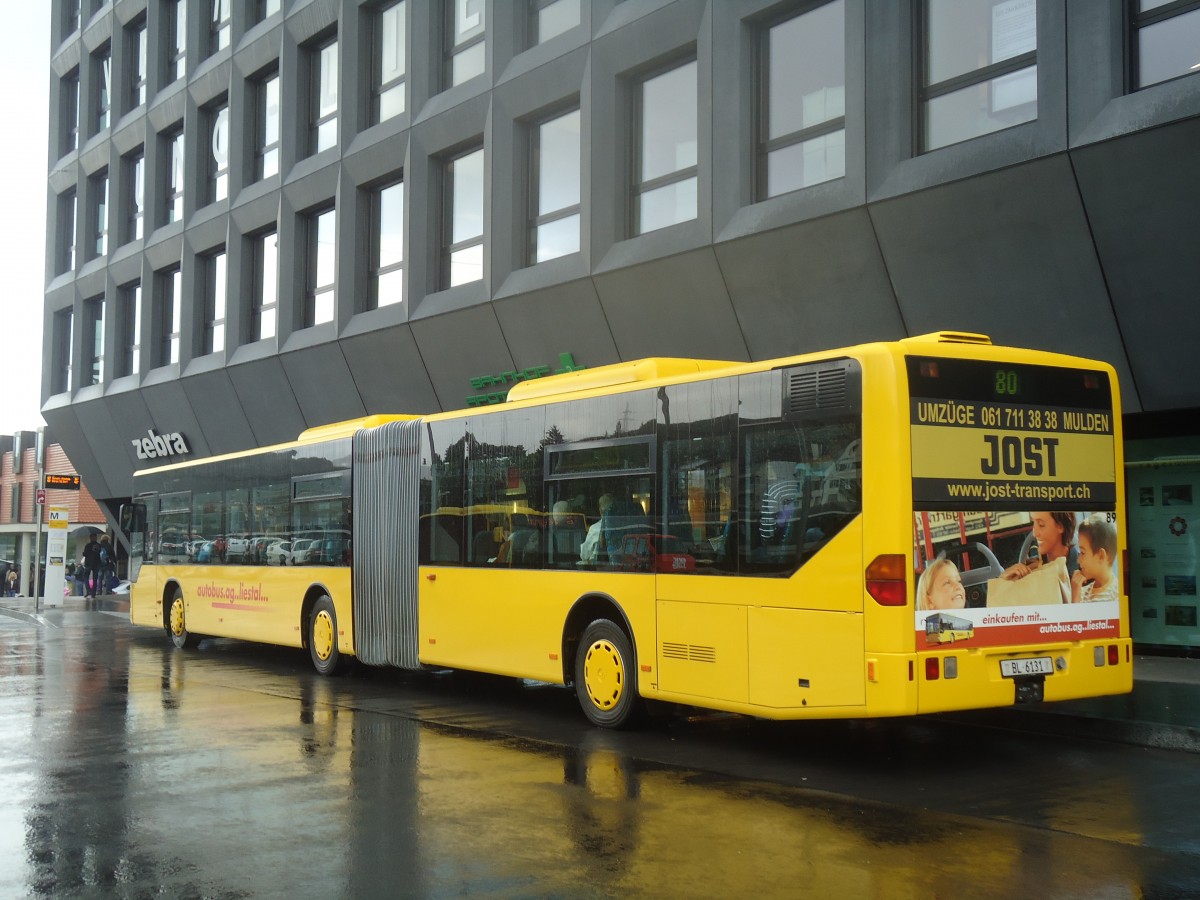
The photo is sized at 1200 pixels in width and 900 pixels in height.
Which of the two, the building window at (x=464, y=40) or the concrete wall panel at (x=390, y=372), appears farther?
the concrete wall panel at (x=390, y=372)

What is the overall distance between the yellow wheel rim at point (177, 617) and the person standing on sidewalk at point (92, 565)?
2014 centimetres

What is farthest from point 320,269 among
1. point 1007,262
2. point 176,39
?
point 1007,262

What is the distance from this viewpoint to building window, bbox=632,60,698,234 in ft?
57.8

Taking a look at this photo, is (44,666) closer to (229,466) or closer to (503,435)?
(229,466)

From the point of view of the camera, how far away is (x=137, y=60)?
34625 millimetres

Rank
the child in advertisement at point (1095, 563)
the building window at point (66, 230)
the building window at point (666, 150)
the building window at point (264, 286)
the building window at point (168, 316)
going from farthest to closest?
the building window at point (66, 230) → the building window at point (168, 316) → the building window at point (264, 286) → the building window at point (666, 150) → the child in advertisement at point (1095, 563)

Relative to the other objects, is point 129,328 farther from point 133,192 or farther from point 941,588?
point 941,588

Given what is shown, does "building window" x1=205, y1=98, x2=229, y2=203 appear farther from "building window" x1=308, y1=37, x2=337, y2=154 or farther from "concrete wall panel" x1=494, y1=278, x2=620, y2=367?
"concrete wall panel" x1=494, y1=278, x2=620, y2=367

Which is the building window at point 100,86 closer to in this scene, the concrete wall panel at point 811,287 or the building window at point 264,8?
the building window at point 264,8

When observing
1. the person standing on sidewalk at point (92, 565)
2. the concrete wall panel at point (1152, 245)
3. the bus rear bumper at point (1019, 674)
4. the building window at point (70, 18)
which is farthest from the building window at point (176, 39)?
the bus rear bumper at point (1019, 674)

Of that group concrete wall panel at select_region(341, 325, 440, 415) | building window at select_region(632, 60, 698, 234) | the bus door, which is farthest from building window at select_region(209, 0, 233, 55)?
building window at select_region(632, 60, 698, 234)

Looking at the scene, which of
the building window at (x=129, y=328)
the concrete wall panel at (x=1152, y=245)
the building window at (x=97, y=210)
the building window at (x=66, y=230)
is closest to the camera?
the concrete wall panel at (x=1152, y=245)

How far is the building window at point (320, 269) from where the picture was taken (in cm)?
2544

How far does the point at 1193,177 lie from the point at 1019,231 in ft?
6.06
